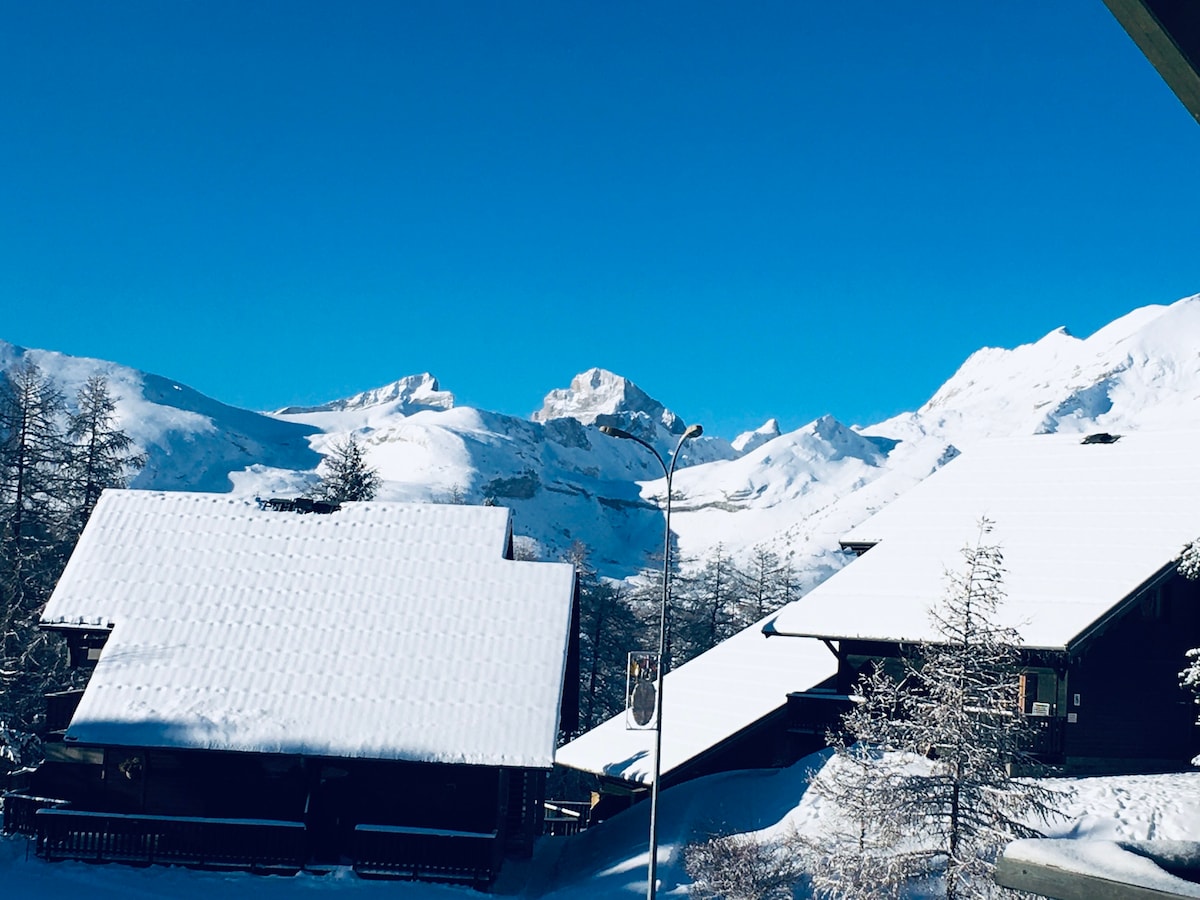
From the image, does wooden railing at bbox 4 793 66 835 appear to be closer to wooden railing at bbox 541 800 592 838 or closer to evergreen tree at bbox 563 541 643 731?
wooden railing at bbox 541 800 592 838

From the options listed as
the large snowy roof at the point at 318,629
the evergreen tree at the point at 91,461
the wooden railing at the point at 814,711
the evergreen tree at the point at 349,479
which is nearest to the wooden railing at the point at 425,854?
the large snowy roof at the point at 318,629

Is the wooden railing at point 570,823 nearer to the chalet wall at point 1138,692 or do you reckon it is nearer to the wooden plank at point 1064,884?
the chalet wall at point 1138,692

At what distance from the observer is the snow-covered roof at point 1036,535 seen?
962 inches

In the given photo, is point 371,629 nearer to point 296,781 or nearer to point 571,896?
point 296,781

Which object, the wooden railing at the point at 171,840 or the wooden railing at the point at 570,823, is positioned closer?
the wooden railing at the point at 171,840

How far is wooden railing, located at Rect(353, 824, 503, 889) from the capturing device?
23.4 m

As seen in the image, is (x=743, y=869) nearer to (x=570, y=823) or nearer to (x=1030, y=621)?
(x=1030, y=621)

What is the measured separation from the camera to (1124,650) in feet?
81.9

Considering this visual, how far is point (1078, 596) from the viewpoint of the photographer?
24234mm

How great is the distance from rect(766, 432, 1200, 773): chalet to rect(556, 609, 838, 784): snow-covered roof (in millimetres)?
1787

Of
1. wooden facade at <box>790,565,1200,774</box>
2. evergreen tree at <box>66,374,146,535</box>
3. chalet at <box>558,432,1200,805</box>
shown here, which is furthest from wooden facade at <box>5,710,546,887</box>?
evergreen tree at <box>66,374,146,535</box>

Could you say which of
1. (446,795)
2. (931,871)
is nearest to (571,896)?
(446,795)

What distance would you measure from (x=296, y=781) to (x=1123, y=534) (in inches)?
818

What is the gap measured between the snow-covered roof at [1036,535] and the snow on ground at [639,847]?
3410mm
